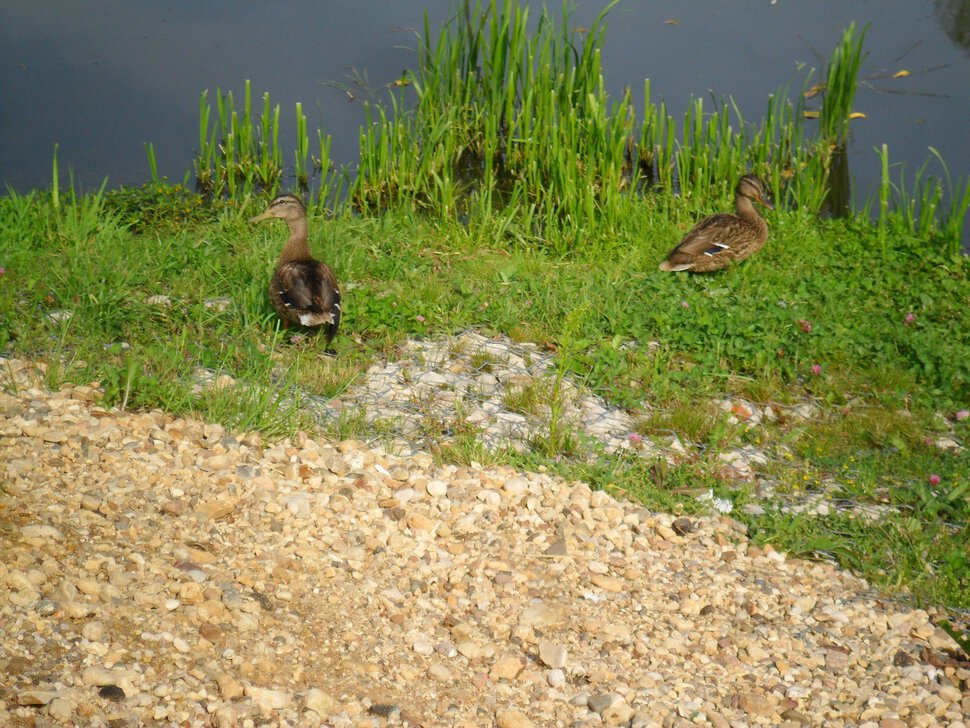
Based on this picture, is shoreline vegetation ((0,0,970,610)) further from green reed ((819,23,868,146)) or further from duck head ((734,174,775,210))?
duck head ((734,174,775,210))

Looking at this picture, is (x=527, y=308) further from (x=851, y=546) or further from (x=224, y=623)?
(x=224, y=623)

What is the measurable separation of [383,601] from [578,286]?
3.79 m

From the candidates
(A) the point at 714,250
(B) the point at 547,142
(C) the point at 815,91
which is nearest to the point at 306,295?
(A) the point at 714,250

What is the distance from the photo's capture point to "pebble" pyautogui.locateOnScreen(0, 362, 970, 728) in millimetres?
3406

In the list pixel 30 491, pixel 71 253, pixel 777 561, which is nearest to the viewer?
pixel 30 491

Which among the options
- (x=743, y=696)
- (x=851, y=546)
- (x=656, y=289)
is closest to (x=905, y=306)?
(x=656, y=289)

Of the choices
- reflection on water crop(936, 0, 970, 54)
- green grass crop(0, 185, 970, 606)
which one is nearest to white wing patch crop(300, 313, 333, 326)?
green grass crop(0, 185, 970, 606)

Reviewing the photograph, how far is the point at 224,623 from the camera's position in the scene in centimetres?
365

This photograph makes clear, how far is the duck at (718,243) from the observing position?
745 centimetres

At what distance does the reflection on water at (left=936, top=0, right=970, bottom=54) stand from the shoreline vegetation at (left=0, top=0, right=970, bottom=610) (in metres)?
3.34

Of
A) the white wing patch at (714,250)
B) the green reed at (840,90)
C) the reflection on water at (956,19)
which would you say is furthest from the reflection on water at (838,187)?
the reflection on water at (956,19)

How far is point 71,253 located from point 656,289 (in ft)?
13.3

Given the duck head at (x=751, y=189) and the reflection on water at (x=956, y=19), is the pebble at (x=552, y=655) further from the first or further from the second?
the reflection on water at (x=956, y=19)

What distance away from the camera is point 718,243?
24.5 ft
